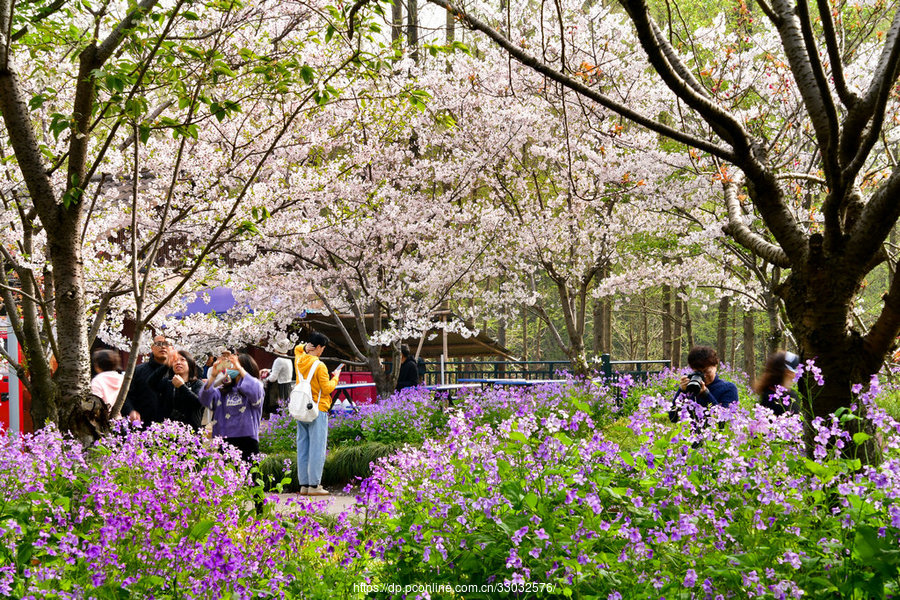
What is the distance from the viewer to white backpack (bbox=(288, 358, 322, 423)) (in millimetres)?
8289

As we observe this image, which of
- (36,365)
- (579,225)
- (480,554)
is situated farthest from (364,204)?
(480,554)

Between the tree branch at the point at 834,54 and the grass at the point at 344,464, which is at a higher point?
the tree branch at the point at 834,54

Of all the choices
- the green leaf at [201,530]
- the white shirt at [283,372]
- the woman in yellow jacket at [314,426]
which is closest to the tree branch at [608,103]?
the green leaf at [201,530]

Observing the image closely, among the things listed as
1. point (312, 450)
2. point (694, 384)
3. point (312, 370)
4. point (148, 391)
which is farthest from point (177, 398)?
point (694, 384)

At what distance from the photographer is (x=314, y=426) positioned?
8.58 metres

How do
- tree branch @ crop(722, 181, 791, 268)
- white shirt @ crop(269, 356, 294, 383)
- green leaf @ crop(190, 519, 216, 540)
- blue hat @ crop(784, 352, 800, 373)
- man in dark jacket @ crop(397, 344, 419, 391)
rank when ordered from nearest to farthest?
green leaf @ crop(190, 519, 216, 540), tree branch @ crop(722, 181, 791, 268), blue hat @ crop(784, 352, 800, 373), white shirt @ crop(269, 356, 294, 383), man in dark jacket @ crop(397, 344, 419, 391)

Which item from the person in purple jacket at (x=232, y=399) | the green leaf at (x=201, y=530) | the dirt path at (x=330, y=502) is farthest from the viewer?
the person in purple jacket at (x=232, y=399)

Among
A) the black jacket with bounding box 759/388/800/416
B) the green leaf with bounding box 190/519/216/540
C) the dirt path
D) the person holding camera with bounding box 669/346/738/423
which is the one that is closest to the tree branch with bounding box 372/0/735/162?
the black jacket with bounding box 759/388/800/416

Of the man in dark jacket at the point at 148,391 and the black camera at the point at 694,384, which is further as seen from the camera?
the man in dark jacket at the point at 148,391

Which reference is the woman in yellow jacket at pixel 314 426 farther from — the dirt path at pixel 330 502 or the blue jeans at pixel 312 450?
the dirt path at pixel 330 502

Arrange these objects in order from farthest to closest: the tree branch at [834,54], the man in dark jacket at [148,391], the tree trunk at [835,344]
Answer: the man in dark jacket at [148,391] < the tree trunk at [835,344] < the tree branch at [834,54]

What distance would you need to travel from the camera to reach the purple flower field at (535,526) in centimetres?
248

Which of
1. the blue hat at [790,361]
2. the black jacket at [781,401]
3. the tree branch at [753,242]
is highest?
the tree branch at [753,242]

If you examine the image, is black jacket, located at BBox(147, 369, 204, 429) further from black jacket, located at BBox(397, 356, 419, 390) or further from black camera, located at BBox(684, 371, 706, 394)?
black jacket, located at BBox(397, 356, 419, 390)
